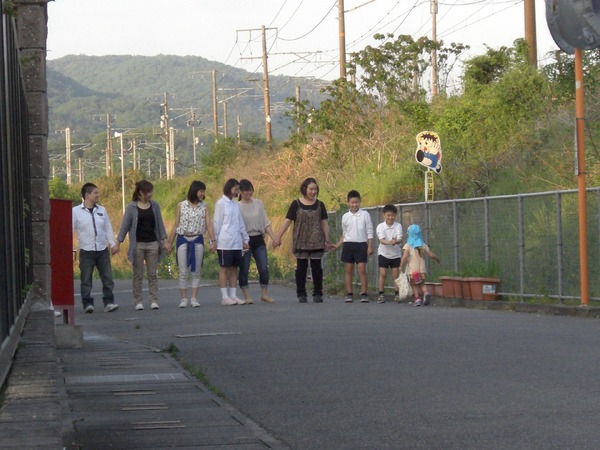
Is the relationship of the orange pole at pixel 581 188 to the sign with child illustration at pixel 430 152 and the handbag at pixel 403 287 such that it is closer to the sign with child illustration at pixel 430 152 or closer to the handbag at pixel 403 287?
the handbag at pixel 403 287

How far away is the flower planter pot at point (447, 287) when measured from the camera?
20906mm

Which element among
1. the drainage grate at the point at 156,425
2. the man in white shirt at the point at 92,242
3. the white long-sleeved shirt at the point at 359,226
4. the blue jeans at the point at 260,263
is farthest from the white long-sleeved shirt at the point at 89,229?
the drainage grate at the point at 156,425

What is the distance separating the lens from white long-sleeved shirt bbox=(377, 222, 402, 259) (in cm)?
2170

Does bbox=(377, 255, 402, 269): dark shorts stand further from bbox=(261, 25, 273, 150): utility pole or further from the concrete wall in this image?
bbox=(261, 25, 273, 150): utility pole

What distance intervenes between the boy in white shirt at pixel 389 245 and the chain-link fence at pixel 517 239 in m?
0.88

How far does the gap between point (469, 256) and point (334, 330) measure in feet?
27.7

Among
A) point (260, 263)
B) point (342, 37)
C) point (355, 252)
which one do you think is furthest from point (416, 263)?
point (342, 37)

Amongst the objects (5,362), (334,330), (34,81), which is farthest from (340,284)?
(5,362)

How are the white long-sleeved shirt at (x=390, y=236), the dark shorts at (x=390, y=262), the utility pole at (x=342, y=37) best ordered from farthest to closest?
the utility pole at (x=342, y=37), the dark shorts at (x=390, y=262), the white long-sleeved shirt at (x=390, y=236)

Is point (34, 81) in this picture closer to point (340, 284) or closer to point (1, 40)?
point (1, 40)

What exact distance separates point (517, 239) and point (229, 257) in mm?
4353

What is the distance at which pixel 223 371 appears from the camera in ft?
32.6

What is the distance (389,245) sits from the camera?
22000 mm

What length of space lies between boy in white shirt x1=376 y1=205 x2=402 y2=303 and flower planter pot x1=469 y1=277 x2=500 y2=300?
2055 millimetres
